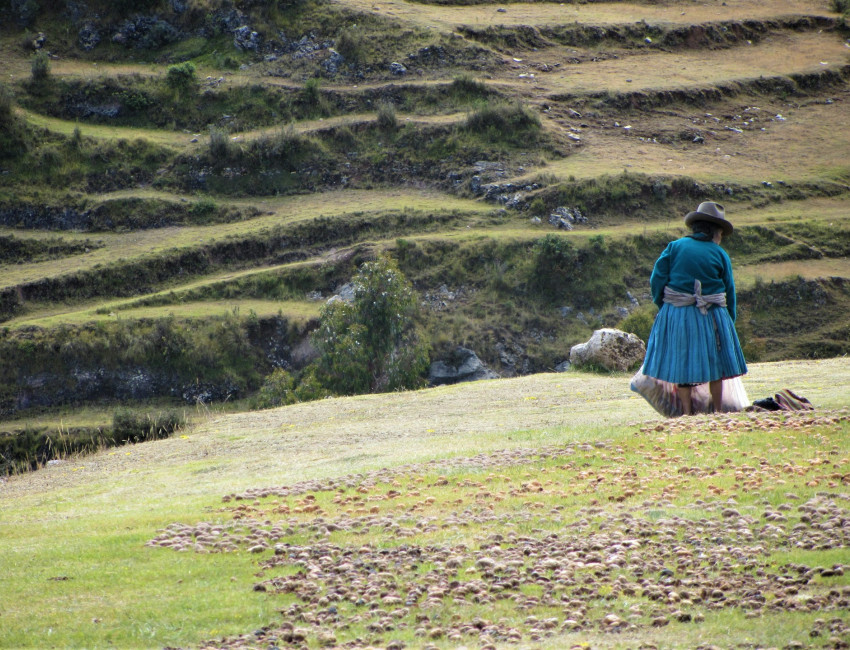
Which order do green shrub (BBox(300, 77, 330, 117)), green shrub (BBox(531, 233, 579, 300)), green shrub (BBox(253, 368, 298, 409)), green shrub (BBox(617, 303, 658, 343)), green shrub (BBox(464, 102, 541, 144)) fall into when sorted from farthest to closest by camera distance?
green shrub (BBox(300, 77, 330, 117)), green shrub (BBox(464, 102, 541, 144)), green shrub (BBox(531, 233, 579, 300)), green shrub (BBox(253, 368, 298, 409)), green shrub (BBox(617, 303, 658, 343))

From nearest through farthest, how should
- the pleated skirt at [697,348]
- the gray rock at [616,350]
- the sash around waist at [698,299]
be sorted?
the pleated skirt at [697,348]
the sash around waist at [698,299]
the gray rock at [616,350]

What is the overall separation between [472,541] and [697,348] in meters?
6.77

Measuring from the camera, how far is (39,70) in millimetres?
66500

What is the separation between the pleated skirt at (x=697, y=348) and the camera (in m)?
14.9

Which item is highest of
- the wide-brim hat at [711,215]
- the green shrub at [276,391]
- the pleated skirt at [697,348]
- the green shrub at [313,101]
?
the green shrub at [313,101]

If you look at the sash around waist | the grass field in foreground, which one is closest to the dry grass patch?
the sash around waist

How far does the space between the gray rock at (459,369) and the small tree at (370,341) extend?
13.4 ft

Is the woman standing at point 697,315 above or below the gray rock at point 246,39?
below

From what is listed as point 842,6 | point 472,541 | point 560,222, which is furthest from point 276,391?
point 842,6

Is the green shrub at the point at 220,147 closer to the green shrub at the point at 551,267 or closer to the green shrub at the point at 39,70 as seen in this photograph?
the green shrub at the point at 39,70

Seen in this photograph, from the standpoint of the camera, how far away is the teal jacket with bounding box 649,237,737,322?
15.2 metres

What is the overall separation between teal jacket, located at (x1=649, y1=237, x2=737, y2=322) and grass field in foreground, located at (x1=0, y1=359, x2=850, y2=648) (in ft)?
7.21

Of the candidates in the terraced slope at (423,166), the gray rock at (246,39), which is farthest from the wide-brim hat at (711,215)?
the gray rock at (246,39)

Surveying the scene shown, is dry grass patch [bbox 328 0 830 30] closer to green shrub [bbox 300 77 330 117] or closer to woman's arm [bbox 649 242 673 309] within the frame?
green shrub [bbox 300 77 330 117]
